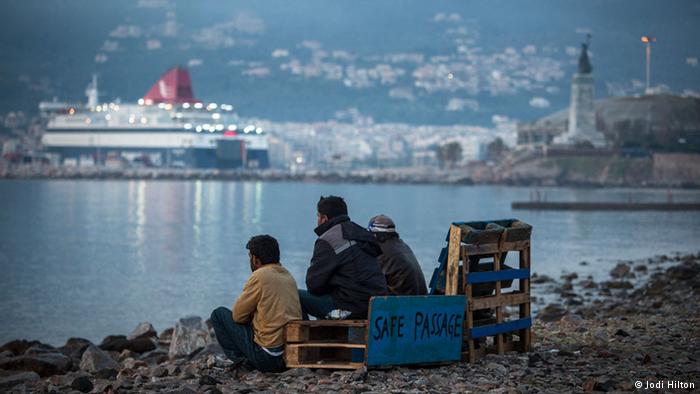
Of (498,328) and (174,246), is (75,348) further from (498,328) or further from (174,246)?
(174,246)

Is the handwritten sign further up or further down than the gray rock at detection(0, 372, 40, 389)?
further up

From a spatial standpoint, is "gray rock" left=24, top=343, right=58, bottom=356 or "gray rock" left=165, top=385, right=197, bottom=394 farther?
"gray rock" left=24, top=343, right=58, bottom=356

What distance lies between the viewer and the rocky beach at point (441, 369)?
23.1 ft

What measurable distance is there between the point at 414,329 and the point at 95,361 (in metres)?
3.63

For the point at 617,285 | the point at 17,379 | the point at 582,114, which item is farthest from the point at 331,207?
the point at 582,114

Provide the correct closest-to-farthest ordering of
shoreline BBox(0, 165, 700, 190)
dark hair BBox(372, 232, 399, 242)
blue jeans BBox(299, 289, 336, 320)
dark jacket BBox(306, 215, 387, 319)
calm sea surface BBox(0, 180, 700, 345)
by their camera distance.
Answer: dark jacket BBox(306, 215, 387, 319) → blue jeans BBox(299, 289, 336, 320) → dark hair BBox(372, 232, 399, 242) → calm sea surface BBox(0, 180, 700, 345) → shoreline BBox(0, 165, 700, 190)

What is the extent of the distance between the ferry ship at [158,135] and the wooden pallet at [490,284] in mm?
106775

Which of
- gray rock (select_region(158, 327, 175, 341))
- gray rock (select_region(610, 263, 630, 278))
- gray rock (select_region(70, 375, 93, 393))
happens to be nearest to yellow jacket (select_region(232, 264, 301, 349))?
gray rock (select_region(70, 375, 93, 393))

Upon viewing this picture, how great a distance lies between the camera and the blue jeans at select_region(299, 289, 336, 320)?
7496 mm

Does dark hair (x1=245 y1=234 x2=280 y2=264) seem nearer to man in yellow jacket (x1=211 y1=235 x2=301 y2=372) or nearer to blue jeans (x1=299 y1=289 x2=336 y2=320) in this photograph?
man in yellow jacket (x1=211 y1=235 x2=301 y2=372)

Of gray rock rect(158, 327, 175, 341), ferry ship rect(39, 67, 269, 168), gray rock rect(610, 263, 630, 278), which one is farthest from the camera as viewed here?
ferry ship rect(39, 67, 269, 168)

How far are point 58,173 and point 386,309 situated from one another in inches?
4299

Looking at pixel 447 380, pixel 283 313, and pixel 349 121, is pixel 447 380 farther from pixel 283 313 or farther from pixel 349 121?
pixel 349 121

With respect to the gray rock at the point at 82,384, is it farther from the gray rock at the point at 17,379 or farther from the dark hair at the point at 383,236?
the dark hair at the point at 383,236
